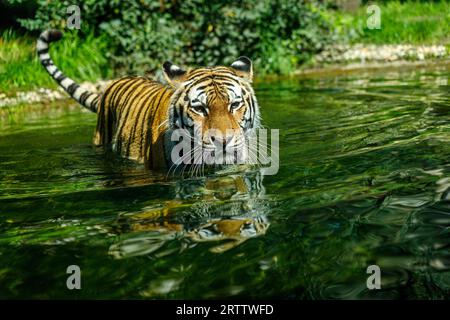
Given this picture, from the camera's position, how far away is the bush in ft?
30.8

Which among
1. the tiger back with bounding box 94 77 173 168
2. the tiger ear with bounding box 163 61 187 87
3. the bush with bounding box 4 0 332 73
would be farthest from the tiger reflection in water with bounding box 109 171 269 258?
the bush with bounding box 4 0 332 73

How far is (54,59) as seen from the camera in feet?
30.0

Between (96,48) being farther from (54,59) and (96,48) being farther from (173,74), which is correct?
(173,74)

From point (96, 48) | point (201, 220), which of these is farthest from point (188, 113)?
point (96, 48)

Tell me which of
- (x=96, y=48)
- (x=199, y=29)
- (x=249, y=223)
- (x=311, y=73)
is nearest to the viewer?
(x=249, y=223)

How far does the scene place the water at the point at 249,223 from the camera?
2.32 meters

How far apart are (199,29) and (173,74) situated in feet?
18.2

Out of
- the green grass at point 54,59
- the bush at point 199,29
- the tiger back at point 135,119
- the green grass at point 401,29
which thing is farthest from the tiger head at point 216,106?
the green grass at point 401,29

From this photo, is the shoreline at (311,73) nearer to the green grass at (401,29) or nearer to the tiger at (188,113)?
the green grass at (401,29)

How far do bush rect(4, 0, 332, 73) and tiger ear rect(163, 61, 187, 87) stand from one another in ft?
16.4

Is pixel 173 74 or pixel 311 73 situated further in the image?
pixel 311 73

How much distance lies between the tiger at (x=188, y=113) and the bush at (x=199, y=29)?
412cm

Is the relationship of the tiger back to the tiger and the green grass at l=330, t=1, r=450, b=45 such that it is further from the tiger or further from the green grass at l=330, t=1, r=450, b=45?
the green grass at l=330, t=1, r=450, b=45

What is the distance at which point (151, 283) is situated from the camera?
7.66 ft
